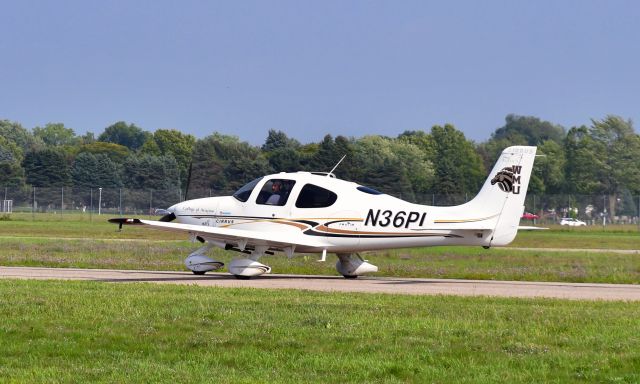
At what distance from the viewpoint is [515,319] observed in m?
16.2

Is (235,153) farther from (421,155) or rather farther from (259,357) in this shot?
(259,357)

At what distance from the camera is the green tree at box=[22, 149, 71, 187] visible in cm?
11306

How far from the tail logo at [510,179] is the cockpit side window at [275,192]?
498 centimetres

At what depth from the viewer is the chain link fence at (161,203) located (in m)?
70.9

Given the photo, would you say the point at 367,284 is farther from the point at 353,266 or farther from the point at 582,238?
the point at 582,238

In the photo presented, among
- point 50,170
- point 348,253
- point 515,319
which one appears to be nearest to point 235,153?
point 50,170

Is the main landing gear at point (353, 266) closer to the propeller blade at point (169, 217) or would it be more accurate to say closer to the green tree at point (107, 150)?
the propeller blade at point (169, 217)

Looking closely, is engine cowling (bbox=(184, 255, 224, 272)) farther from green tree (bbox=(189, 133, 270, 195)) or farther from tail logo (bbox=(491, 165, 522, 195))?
green tree (bbox=(189, 133, 270, 195))

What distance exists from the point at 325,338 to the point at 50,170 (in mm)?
103655

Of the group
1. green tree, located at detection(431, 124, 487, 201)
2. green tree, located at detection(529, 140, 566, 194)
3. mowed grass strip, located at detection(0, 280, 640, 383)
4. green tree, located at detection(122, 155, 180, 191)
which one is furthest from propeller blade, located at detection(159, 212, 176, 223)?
green tree, located at detection(529, 140, 566, 194)

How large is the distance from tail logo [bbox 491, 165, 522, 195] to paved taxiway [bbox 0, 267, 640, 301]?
2.12m

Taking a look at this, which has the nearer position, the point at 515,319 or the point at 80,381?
the point at 80,381

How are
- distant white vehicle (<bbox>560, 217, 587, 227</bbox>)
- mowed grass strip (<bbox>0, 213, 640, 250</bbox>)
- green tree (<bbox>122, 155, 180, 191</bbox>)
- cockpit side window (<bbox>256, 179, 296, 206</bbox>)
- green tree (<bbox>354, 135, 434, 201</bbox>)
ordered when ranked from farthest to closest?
1. green tree (<bbox>122, 155, 180, 191</bbox>)
2. green tree (<bbox>354, 135, 434, 201</bbox>)
3. distant white vehicle (<bbox>560, 217, 587, 227</bbox>)
4. mowed grass strip (<bbox>0, 213, 640, 250</bbox>)
5. cockpit side window (<bbox>256, 179, 296, 206</bbox>)

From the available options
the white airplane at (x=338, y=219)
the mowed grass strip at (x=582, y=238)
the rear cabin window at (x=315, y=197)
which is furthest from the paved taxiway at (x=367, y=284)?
the mowed grass strip at (x=582, y=238)
